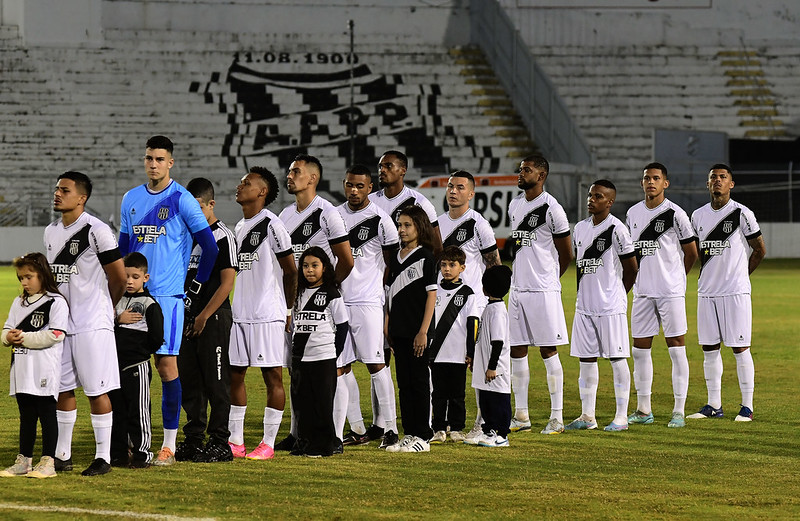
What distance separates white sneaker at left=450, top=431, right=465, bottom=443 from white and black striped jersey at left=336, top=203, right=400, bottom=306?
1.22 m

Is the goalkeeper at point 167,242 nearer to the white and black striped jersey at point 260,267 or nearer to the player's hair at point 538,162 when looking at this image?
the white and black striped jersey at point 260,267

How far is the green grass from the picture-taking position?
22.5ft

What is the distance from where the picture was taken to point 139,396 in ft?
26.8

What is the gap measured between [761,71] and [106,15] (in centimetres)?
2575

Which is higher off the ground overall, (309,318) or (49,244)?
(49,244)

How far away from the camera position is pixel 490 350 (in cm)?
927

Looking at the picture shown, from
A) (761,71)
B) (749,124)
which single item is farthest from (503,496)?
(761,71)

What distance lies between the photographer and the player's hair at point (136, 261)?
7914 millimetres

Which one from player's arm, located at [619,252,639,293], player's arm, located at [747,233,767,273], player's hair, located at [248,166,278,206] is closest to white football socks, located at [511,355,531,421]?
player's arm, located at [619,252,639,293]

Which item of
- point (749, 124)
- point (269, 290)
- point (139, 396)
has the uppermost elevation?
point (749, 124)

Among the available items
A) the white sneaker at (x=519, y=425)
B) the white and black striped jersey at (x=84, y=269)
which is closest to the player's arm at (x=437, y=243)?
the white sneaker at (x=519, y=425)

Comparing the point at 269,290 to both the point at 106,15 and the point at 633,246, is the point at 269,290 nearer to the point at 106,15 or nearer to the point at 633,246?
the point at 633,246

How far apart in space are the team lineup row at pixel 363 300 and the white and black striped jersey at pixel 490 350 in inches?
0.8

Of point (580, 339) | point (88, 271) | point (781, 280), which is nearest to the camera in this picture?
point (88, 271)
